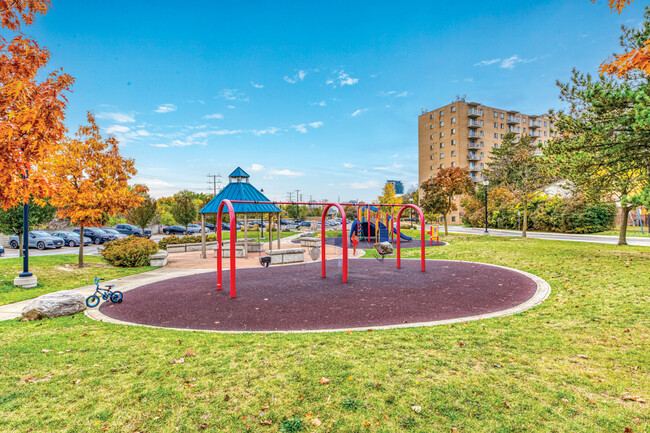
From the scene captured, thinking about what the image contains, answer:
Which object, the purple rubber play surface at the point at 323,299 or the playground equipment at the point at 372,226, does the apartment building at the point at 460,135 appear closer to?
the playground equipment at the point at 372,226

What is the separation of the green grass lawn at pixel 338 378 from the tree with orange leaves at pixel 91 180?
8.85 m

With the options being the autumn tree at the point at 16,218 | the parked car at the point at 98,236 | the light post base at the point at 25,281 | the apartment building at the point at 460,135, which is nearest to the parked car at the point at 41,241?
the parked car at the point at 98,236

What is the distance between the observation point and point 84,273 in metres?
13.6

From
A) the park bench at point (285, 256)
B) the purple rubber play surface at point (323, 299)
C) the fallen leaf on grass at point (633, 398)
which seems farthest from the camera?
the park bench at point (285, 256)

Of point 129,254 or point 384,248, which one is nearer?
point 129,254

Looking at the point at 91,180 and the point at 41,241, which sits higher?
the point at 91,180

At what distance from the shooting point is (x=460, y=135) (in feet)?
227

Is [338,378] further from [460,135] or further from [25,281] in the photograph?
[460,135]

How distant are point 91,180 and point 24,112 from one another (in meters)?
12.0

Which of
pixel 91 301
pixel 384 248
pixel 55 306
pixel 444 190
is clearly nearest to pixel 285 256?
pixel 384 248

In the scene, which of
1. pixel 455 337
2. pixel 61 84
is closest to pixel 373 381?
pixel 455 337

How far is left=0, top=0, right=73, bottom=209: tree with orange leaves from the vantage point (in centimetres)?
473

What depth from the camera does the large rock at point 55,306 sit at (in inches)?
293

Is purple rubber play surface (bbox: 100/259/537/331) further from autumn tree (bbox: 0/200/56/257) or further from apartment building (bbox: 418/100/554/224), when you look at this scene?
apartment building (bbox: 418/100/554/224)
